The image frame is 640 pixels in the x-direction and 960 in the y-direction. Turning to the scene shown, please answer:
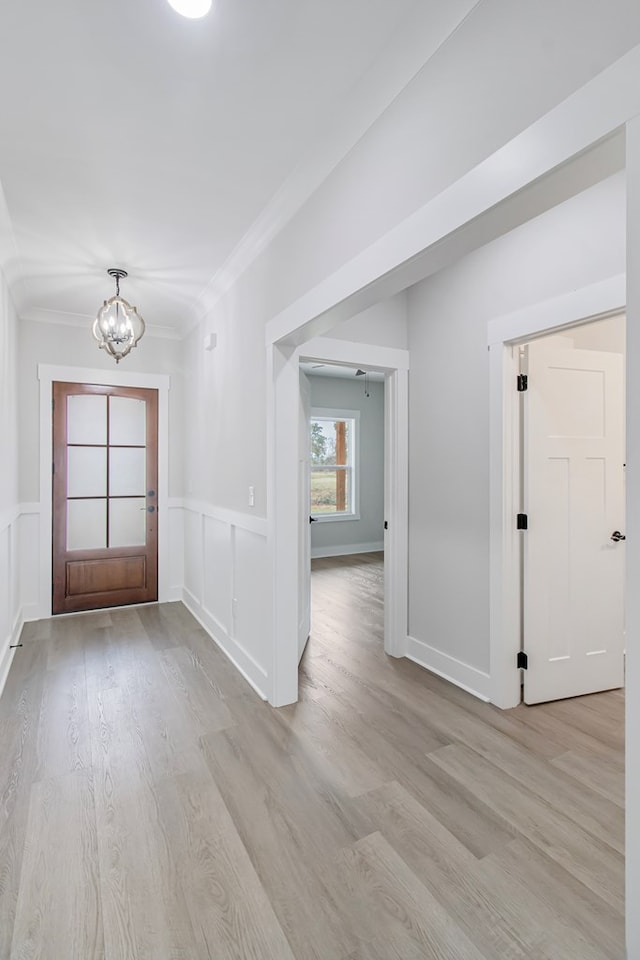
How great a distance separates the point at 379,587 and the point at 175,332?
11.4 feet

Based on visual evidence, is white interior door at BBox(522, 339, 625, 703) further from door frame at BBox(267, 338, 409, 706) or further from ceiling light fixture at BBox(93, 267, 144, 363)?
ceiling light fixture at BBox(93, 267, 144, 363)

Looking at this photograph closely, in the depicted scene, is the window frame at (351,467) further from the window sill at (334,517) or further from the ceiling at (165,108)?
the ceiling at (165,108)

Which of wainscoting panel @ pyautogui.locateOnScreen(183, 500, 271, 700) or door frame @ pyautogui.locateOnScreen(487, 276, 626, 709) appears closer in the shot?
door frame @ pyautogui.locateOnScreen(487, 276, 626, 709)

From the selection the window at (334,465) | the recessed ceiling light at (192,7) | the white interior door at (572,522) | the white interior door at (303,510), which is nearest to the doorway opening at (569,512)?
the white interior door at (572,522)

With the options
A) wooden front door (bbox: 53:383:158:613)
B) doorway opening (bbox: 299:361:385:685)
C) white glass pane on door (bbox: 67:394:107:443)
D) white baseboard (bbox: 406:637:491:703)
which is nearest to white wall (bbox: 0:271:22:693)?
wooden front door (bbox: 53:383:158:613)

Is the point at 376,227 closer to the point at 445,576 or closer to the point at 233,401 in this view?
the point at 233,401

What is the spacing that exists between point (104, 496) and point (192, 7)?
12.7 ft

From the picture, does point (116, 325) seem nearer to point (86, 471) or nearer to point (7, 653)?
point (86, 471)

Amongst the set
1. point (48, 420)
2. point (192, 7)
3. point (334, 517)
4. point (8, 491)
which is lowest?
point (334, 517)

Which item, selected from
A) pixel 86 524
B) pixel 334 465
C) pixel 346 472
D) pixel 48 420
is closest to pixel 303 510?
pixel 86 524

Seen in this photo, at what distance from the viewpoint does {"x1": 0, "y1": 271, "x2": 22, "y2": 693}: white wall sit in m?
3.06

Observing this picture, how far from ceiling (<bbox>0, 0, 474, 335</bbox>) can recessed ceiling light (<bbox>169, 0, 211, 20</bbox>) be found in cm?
4

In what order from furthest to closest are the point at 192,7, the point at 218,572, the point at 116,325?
the point at 218,572, the point at 116,325, the point at 192,7

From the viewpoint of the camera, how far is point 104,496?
4.48m
